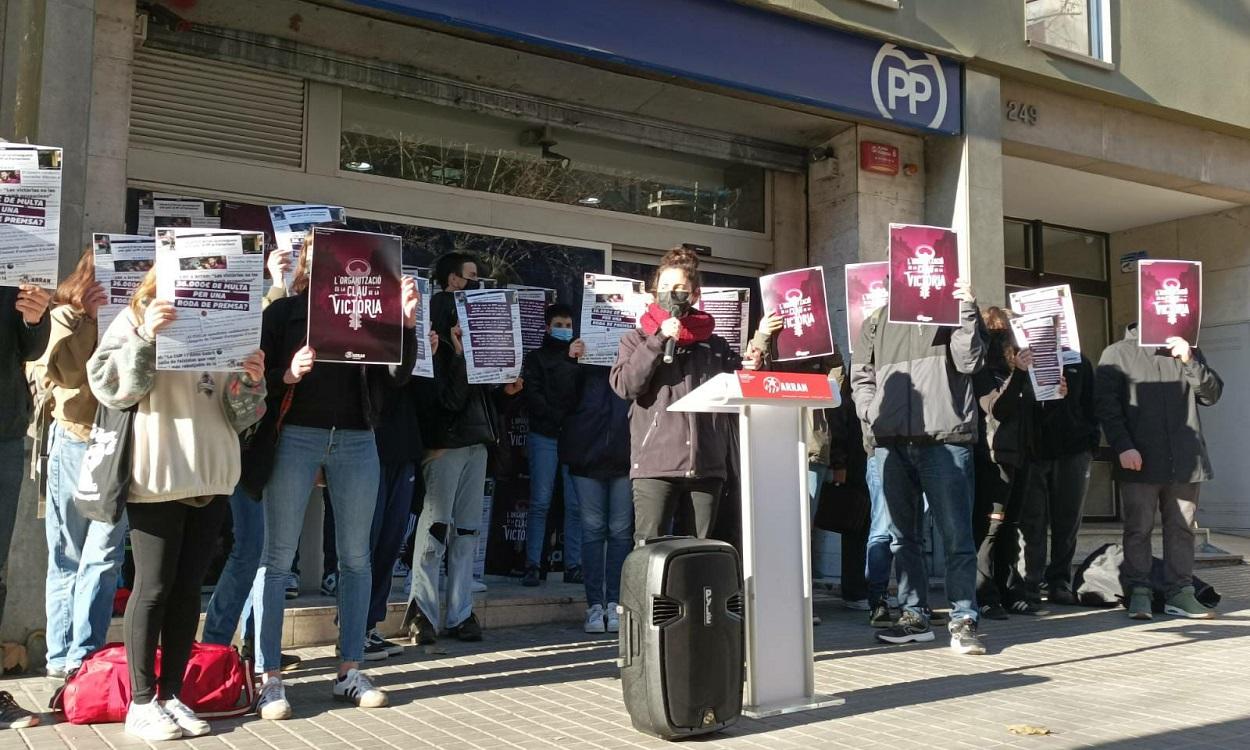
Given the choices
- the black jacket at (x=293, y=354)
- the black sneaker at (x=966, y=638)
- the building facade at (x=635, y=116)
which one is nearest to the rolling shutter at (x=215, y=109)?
the building facade at (x=635, y=116)

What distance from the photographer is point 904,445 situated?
6.86 m

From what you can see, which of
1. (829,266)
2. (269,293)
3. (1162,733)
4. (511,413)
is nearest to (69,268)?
(269,293)

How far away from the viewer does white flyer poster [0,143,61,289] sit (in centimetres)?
459

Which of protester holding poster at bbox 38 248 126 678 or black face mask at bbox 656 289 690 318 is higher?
black face mask at bbox 656 289 690 318

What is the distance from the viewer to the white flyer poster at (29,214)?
4.59 metres

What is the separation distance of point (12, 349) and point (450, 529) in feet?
8.44

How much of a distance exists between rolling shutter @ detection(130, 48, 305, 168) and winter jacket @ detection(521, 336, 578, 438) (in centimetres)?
228

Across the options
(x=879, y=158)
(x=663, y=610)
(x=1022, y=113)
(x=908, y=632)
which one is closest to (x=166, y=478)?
(x=663, y=610)

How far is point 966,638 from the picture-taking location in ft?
21.6

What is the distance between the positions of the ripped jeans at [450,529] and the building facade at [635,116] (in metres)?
2.31

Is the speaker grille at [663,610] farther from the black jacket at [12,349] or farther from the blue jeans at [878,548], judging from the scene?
the blue jeans at [878,548]

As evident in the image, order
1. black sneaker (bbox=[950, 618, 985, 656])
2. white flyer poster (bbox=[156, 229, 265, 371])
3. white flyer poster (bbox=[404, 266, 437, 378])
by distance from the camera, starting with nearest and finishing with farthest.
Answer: white flyer poster (bbox=[156, 229, 265, 371]) → white flyer poster (bbox=[404, 266, 437, 378]) → black sneaker (bbox=[950, 618, 985, 656])

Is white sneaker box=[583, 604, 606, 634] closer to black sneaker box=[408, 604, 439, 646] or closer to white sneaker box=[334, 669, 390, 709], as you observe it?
black sneaker box=[408, 604, 439, 646]

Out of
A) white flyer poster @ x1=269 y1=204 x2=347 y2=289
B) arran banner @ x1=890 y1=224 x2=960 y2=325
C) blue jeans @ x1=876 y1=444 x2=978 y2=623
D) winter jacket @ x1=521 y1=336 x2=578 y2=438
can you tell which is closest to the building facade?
white flyer poster @ x1=269 y1=204 x2=347 y2=289
